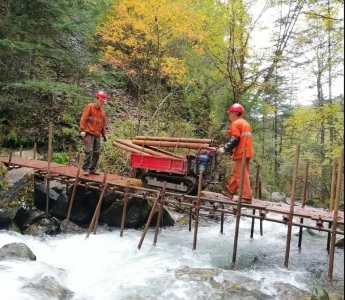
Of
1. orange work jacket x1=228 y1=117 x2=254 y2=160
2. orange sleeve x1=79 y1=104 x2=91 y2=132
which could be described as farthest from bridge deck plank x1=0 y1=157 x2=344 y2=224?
orange sleeve x1=79 y1=104 x2=91 y2=132

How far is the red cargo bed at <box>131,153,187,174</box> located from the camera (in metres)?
8.60

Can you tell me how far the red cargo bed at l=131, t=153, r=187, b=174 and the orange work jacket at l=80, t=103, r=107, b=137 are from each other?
47.2 inches

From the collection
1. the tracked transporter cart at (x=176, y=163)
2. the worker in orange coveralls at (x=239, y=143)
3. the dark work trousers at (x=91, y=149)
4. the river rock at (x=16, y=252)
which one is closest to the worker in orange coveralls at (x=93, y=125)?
the dark work trousers at (x=91, y=149)

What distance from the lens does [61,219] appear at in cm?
1034

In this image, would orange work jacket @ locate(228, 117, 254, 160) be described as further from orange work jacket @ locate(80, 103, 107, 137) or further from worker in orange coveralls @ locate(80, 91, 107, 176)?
orange work jacket @ locate(80, 103, 107, 137)

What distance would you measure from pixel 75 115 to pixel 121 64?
292 centimetres

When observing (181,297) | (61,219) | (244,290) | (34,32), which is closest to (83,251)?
(61,219)

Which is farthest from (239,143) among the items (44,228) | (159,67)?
(159,67)

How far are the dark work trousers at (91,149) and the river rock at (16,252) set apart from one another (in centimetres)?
319

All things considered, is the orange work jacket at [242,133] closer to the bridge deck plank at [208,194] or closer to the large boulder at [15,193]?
the bridge deck plank at [208,194]

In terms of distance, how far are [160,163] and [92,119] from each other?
7.04 ft

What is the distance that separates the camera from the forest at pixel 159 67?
12914mm

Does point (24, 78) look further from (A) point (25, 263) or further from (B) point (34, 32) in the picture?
(A) point (25, 263)

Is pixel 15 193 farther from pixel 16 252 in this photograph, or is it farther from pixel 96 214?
pixel 16 252
